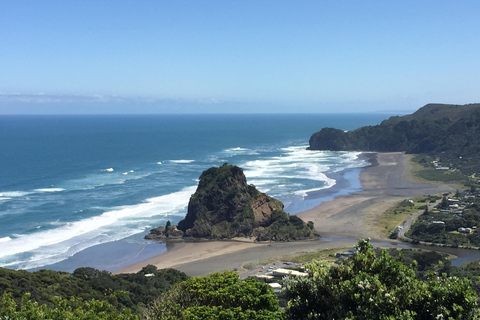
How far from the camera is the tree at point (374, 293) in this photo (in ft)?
46.2

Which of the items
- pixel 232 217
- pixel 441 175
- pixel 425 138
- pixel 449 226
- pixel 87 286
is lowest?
pixel 232 217

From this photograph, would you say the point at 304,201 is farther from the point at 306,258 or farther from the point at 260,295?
the point at 260,295

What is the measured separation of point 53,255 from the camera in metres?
47.2

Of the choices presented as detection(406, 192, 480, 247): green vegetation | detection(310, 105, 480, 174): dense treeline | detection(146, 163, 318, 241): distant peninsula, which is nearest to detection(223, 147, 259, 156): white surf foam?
detection(310, 105, 480, 174): dense treeline

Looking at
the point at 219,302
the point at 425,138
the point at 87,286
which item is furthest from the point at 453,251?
the point at 425,138

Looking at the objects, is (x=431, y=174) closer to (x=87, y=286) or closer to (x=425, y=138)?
(x=425, y=138)

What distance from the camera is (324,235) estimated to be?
56125mm

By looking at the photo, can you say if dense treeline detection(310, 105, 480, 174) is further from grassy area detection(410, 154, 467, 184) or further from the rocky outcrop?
the rocky outcrop

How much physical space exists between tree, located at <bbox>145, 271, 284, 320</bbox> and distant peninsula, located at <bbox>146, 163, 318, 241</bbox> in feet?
114

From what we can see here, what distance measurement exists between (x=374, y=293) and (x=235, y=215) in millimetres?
44975

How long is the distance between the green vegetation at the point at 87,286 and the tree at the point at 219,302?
6960mm

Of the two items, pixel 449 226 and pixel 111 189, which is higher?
pixel 111 189

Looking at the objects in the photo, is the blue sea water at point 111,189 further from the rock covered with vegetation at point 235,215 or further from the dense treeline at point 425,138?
the dense treeline at point 425,138

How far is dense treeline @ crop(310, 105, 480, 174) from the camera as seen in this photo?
4745 inches
